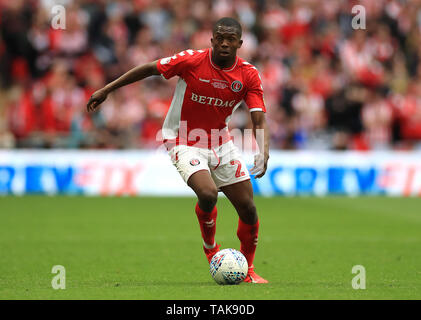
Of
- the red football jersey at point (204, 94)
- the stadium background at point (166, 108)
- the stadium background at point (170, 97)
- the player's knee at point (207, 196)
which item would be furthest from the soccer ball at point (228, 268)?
the stadium background at point (170, 97)

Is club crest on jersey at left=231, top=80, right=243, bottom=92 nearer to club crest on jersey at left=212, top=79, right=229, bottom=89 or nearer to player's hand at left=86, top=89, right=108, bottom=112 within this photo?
club crest on jersey at left=212, top=79, right=229, bottom=89

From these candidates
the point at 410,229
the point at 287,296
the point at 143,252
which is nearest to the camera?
the point at 287,296

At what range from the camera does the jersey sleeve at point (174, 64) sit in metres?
7.91

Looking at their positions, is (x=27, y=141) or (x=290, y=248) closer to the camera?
(x=290, y=248)

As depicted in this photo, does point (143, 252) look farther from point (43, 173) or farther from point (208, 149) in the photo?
point (43, 173)

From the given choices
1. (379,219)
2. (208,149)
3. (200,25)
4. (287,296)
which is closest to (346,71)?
(200,25)

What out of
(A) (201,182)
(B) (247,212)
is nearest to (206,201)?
(A) (201,182)

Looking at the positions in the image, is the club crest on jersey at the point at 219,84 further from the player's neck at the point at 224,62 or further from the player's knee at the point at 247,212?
the player's knee at the point at 247,212

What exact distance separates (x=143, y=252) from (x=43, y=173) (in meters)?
9.03

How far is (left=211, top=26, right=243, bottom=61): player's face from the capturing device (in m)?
7.68

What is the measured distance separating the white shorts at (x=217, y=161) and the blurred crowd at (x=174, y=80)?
10.7m

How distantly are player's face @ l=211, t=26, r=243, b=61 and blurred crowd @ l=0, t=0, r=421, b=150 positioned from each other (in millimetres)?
11067

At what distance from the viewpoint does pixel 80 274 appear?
327 inches

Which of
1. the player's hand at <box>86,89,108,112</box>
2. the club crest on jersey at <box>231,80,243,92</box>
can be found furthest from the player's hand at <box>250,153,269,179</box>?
the player's hand at <box>86,89,108,112</box>
